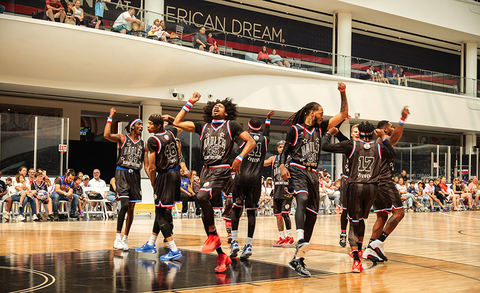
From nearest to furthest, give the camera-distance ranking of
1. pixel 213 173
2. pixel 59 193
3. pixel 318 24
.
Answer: pixel 213 173
pixel 59 193
pixel 318 24

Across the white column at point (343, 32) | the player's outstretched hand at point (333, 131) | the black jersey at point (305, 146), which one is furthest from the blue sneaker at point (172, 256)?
the white column at point (343, 32)

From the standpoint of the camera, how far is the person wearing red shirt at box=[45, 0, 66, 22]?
14078 mm

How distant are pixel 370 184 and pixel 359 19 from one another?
19144mm

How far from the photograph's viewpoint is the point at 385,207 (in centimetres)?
675

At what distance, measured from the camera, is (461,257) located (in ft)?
23.2

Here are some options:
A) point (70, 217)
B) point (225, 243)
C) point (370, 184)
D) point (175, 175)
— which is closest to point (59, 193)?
point (70, 217)

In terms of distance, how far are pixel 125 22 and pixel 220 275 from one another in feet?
39.0

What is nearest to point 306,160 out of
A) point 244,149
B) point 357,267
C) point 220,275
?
point 244,149

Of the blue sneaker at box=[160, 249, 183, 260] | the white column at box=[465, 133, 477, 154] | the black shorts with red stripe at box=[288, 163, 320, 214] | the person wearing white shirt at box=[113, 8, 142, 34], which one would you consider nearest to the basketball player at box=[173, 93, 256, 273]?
the black shorts with red stripe at box=[288, 163, 320, 214]

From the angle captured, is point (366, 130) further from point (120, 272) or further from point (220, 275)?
point (120, 272)

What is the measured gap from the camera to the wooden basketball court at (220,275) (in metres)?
4.75

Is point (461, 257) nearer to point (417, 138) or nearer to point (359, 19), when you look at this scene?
point (359, 19)

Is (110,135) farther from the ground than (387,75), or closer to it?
closer to it

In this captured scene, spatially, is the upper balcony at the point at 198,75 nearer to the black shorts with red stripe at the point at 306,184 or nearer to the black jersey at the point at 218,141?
the black jersey at the point at 218,141
